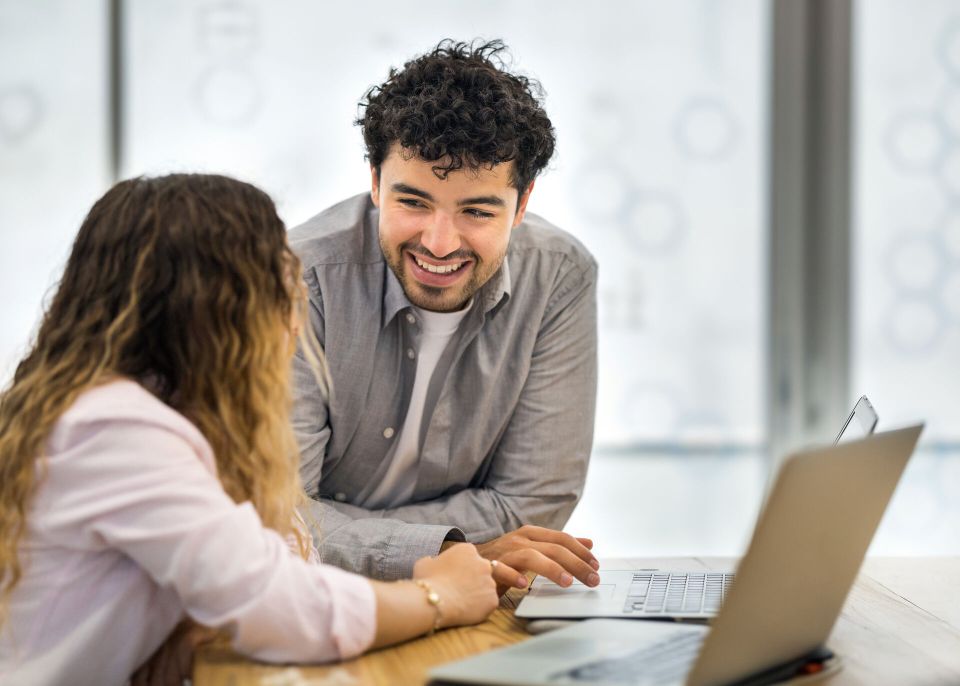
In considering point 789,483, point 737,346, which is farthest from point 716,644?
point 737,346

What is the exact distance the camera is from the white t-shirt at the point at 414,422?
204cm

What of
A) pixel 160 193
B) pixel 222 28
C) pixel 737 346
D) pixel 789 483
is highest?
pixel 222 28

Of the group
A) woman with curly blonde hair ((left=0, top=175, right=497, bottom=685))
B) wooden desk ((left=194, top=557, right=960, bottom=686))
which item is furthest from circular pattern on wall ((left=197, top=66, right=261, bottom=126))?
wooden desk ((left=194, top=557, right=960, bottom=686))

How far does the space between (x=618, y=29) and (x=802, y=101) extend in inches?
25.2

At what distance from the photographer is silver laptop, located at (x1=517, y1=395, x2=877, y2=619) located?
134 centimetres

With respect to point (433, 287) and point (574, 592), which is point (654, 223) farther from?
point (574, 592)

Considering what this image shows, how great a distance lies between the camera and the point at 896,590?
5.17ft

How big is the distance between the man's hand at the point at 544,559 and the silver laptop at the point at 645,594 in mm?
18

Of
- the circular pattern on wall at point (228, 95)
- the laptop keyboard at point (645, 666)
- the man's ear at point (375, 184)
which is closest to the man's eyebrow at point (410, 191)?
the man's ear at point (375, 184)

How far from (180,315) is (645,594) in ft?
2.20

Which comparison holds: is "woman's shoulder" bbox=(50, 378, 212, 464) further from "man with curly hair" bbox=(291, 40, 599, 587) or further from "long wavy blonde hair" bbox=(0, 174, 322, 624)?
"man with curly hair" bbox=(291, 40, 599, 587)

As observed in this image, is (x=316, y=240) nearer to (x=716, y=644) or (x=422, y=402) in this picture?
(x=422, y=402)

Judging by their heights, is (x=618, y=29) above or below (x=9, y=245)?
above

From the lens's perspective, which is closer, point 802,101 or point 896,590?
point 896,590
